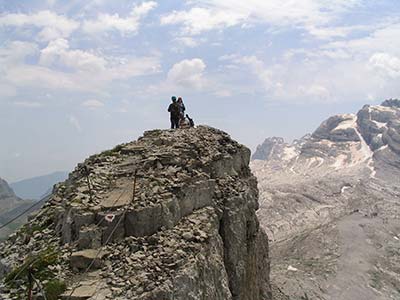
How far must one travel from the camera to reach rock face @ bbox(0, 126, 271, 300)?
19.2 m

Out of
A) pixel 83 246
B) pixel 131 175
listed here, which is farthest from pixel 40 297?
pixel 131 175

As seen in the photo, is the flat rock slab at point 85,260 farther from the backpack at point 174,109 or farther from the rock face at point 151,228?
the backpack at point 174,109

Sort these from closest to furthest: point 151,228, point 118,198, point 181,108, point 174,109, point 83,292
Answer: point 83,292, point 151,228, point 118,198, point 174,109, point 181,108

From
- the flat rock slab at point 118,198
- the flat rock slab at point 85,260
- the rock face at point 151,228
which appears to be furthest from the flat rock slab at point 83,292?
the flat rock slab at point 118,198

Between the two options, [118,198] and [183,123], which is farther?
[183,123]

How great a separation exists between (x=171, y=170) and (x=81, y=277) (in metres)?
9.86

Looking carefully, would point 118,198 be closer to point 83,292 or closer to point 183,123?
point 83,292

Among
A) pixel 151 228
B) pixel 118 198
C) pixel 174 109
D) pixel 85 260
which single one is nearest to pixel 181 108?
pixel 174 109

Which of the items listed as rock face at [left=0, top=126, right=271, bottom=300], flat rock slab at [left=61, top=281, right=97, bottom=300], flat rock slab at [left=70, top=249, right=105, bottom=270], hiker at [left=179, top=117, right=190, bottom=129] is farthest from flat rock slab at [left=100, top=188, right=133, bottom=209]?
hiker at [left=179, top=117, right=190, bottom=129]

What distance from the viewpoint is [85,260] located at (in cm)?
1981

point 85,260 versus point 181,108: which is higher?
point 181,108

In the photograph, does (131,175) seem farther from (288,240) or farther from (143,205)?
(288,240)

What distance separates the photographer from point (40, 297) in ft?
57.9

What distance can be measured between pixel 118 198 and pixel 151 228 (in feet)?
8.29
